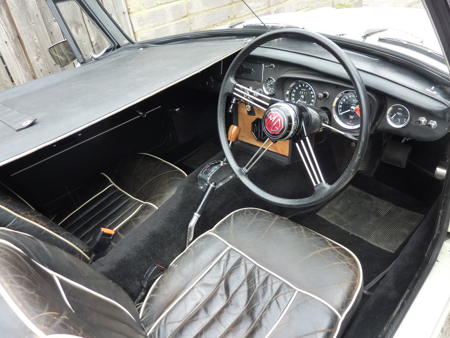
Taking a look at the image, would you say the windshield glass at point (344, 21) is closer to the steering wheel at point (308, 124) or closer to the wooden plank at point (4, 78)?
the steering wheel at point (308, 124)

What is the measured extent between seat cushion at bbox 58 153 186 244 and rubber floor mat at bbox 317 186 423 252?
0.97 meters

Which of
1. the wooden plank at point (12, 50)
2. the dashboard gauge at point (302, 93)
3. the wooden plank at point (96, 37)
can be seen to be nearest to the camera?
the dashboard gauge at point (302, 93)

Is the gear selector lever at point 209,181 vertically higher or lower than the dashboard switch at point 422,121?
lower

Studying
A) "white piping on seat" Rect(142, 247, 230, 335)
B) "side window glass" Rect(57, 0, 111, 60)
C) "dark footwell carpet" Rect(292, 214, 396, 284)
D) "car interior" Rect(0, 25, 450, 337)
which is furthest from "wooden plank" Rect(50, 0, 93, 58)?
"dark footwell carpet" Rect(292, 214, 396, 284)

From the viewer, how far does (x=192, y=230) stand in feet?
4.80

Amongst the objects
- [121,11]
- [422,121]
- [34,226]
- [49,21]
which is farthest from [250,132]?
[49,21]

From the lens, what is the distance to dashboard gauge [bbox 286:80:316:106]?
1312 mm

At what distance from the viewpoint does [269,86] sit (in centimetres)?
146

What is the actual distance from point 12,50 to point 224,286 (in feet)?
7.98

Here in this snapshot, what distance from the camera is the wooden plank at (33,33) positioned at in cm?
234

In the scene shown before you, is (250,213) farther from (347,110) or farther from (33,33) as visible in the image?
(33,33)

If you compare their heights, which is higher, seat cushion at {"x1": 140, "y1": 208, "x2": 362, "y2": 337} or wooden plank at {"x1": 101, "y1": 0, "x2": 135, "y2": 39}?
wooden plank at {"x1": 101, "y1": 0, "x2": 135, "y2": 39}

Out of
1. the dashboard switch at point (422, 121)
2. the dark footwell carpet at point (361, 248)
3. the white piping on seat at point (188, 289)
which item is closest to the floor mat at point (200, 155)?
the dark footwell carpet at point (361, 248)

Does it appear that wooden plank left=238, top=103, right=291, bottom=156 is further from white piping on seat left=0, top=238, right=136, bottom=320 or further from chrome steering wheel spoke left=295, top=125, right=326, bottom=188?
white piping on seat left=0, top=238, right=136, bottom=320
